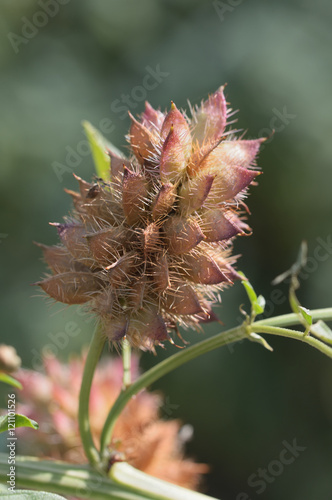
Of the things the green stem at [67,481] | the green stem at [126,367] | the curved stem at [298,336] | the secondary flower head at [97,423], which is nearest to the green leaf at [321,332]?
the curved stem at [298,336]

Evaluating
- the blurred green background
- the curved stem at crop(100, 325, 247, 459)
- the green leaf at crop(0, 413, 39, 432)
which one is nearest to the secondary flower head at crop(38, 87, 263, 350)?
the curved stem at crop(100, 325, 247, 459)

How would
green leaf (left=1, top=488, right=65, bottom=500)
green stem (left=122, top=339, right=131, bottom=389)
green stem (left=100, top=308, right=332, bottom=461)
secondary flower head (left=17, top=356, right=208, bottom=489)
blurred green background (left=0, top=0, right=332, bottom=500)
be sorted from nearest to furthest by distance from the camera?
green leaf (left=1, top=488, right=65, bottom=500) < green stem (left=100, top=308, right=332, bottom=461) < green stem (left=122, top=339, right=131, bottom=389) < secondary flower head (left=17, top=356, right=208, bottom=489) < blurred green background (left=0, top=0, right=332, bottom=500)

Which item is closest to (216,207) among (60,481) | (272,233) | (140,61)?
(60,481)

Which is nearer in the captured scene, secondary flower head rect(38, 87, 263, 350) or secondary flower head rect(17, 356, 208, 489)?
secondary flower head rect(38, 87, 263, 350)

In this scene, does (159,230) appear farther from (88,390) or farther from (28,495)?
(28,495)

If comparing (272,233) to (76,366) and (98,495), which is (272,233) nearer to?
(76,366)

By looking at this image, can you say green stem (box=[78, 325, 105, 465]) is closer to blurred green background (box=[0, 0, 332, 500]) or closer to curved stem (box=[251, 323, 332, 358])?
curved stem (box=[251, 323, 332, 358])

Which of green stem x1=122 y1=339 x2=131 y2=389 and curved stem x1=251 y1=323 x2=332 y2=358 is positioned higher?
green stem x1=122 y1=339 x2=131 y2=389

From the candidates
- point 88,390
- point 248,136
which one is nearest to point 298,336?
point 88,390
